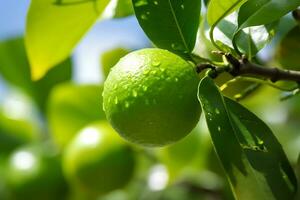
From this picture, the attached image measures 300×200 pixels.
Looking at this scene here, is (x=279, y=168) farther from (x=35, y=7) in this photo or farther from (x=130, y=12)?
(x=35, y=7)

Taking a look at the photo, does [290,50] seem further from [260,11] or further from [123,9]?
[123,9]

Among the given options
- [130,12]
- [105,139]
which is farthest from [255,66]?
[105,139]

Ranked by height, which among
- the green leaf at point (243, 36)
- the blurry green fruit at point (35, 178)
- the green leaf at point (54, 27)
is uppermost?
the green leaf at point (243, 36)

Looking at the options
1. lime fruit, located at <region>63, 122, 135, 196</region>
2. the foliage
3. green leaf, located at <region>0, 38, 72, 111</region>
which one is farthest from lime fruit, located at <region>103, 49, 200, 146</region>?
green leaf, located at <region>0, 38, 72, 111</region>

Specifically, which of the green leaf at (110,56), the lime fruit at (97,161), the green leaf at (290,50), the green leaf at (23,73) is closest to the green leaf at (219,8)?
the green leaf at (290,50)

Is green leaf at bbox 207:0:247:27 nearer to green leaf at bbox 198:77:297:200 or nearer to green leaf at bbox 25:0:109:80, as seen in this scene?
green leaf at bbox 198:77:297:200

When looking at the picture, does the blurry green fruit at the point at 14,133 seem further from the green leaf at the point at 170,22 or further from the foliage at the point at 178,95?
the green leaf at the point at 170,22
